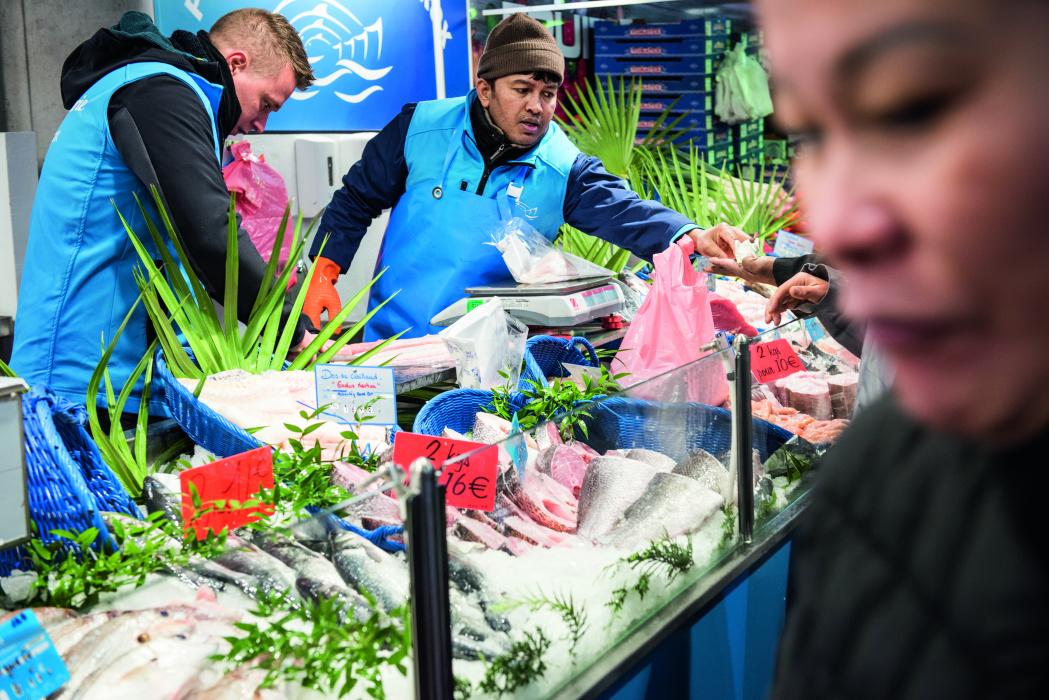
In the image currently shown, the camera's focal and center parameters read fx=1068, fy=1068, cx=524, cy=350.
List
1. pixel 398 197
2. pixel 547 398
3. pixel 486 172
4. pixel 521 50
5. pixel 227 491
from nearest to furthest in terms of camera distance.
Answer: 1. pixel 227 491
2. pixel 547 398
3. pixel 521 50
4. pixel 486 172
5. pixel 398 197

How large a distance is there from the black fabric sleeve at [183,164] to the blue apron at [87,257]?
6 cm

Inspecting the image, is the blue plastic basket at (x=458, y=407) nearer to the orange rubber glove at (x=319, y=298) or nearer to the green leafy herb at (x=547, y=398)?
the green leafy herb at (x=547, y=398)

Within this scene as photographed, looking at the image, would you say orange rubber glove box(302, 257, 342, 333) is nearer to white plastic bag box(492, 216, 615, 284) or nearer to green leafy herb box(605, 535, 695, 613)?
white plastic bag box(492, 216, 615, 284)

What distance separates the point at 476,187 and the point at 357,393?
79.5 inches

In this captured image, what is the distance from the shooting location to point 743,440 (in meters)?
2.29

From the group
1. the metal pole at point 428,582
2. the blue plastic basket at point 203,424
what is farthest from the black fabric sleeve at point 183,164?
the metal pole at point 428,582

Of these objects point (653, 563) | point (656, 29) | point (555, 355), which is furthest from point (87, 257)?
point (656, 29)

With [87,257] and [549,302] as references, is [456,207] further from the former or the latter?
[87,257]

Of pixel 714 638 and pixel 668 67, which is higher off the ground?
pixel 668 67

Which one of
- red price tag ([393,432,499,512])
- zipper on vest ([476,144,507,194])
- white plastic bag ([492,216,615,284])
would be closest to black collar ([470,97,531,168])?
→ zipper on vest ([476,144,507,194])

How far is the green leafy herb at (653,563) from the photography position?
189cm

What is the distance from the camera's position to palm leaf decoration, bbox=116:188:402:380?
2576 mm

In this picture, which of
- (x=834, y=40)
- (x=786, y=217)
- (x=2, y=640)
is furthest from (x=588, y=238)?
(x=834, y=40)

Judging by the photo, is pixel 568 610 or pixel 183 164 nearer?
pixel 568 610
